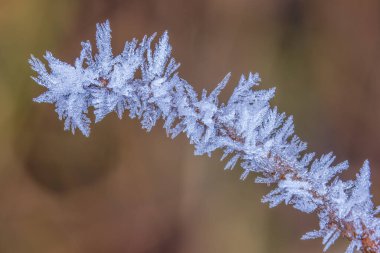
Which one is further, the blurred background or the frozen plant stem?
the blurred background

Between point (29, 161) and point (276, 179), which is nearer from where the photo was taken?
point (276, 179)

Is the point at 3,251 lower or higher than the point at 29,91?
lower

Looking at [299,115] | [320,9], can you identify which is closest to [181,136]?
[299,115]

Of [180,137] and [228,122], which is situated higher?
[180,137]

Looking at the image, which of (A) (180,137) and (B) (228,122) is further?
(A) (180,137)

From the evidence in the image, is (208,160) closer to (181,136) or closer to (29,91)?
(181,136)
